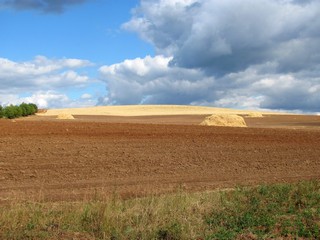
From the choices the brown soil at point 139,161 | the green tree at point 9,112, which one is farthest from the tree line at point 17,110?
the brown soil at point 139,161

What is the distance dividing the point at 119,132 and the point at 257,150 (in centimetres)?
879

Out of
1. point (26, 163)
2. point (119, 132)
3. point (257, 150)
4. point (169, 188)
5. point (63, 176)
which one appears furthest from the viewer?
point (119, 132)

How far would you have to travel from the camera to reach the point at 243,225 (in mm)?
9797

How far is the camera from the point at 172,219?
32.4 feet

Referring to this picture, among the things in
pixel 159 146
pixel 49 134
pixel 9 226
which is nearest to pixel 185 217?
pixel 9 226

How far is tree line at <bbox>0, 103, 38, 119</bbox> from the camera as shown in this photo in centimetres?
7469

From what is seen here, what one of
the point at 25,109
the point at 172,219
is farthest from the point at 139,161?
the point at 25,109

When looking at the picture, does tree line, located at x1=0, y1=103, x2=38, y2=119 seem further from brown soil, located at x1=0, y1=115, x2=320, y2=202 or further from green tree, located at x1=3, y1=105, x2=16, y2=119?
brown soil, located at x1=0, y1=115, x2=320, y2=202

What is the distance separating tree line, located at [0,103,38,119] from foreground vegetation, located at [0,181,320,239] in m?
65.8

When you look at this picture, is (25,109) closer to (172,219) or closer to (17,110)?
(17,110)

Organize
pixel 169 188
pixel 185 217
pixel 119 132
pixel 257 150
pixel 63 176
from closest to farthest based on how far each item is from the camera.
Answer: pixel 185 217 → pixel 169 188 → pixel 63 176 → pixel 257 150 → pixel 119 132

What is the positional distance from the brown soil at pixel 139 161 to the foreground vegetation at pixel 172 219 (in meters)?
2.38

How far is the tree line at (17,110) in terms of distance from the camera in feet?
245

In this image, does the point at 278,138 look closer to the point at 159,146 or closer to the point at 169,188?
the point at 159,146
